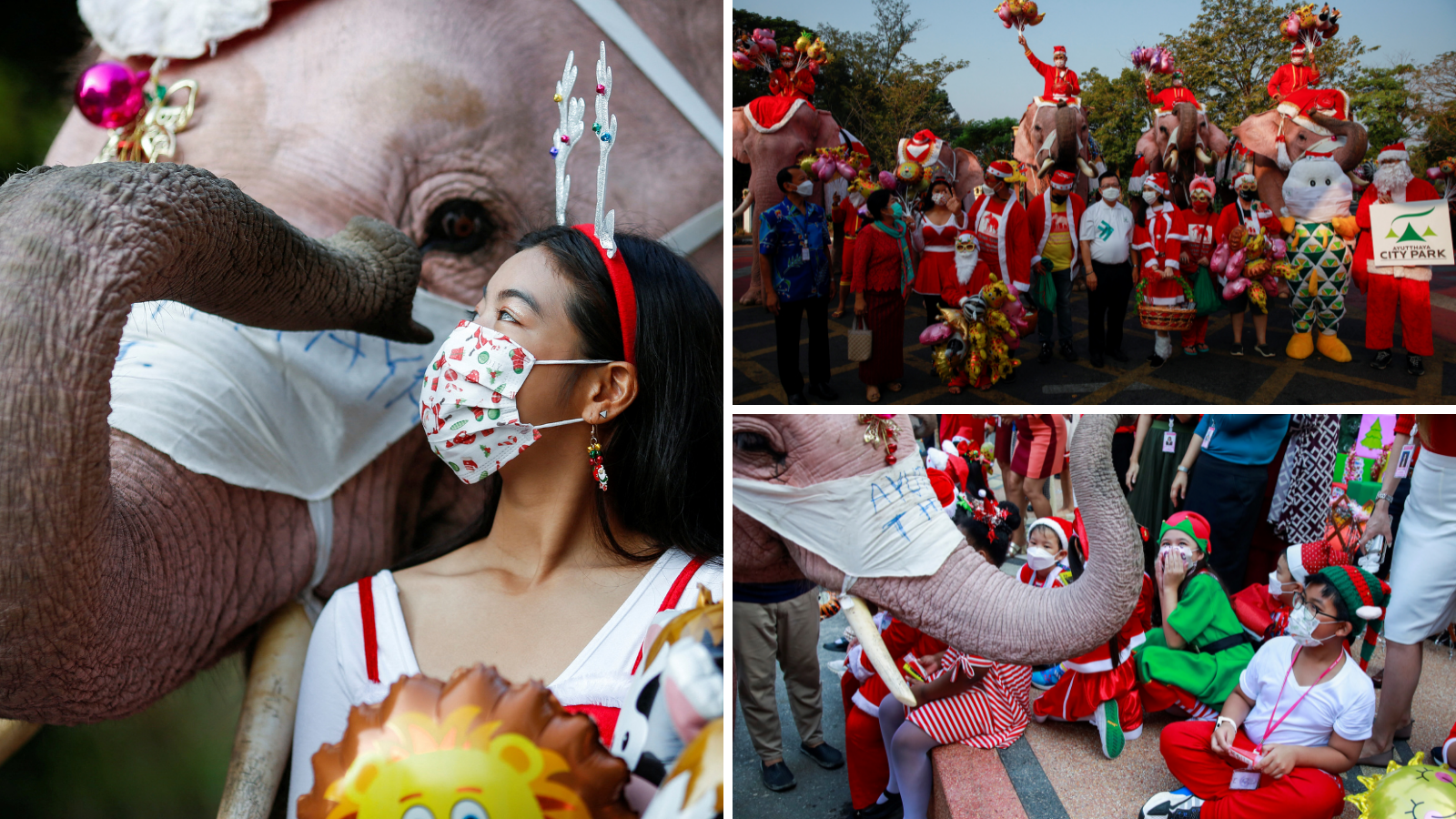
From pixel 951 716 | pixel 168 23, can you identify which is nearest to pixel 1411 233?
pixel 951 716

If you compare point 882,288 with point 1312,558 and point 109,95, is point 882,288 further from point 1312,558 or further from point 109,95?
point 109,95

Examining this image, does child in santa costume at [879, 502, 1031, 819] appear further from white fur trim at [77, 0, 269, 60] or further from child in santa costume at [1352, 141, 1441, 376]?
white fur trim at [77, 0, 269, 60]

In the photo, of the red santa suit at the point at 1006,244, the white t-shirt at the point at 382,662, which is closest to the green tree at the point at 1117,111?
the red santa suit at the point at 1006,244

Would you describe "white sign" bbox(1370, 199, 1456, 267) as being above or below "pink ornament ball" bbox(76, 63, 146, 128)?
A: below

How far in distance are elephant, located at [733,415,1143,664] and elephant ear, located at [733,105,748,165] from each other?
108 centimetres

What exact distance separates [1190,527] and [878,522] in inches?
46.6

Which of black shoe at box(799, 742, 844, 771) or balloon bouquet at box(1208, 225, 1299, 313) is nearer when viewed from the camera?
black shoe at box(799, 742, 844, 771)

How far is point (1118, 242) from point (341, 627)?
8.90ft

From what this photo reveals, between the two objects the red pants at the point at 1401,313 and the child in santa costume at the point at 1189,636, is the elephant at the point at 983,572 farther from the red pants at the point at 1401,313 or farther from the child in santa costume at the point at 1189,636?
the red pants at the point at 1401,313

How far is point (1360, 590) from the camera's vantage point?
204 cm

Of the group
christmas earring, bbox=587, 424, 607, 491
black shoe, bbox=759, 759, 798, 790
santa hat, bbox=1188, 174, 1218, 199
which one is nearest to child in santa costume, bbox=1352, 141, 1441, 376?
santa hat, bbox=1188, 174, 1218, 199

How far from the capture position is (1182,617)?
8.08 feet

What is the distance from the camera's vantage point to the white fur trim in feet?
6.65

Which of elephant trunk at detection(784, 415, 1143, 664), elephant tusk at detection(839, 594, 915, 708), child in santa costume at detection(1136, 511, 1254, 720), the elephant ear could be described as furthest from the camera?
the elephant ear
